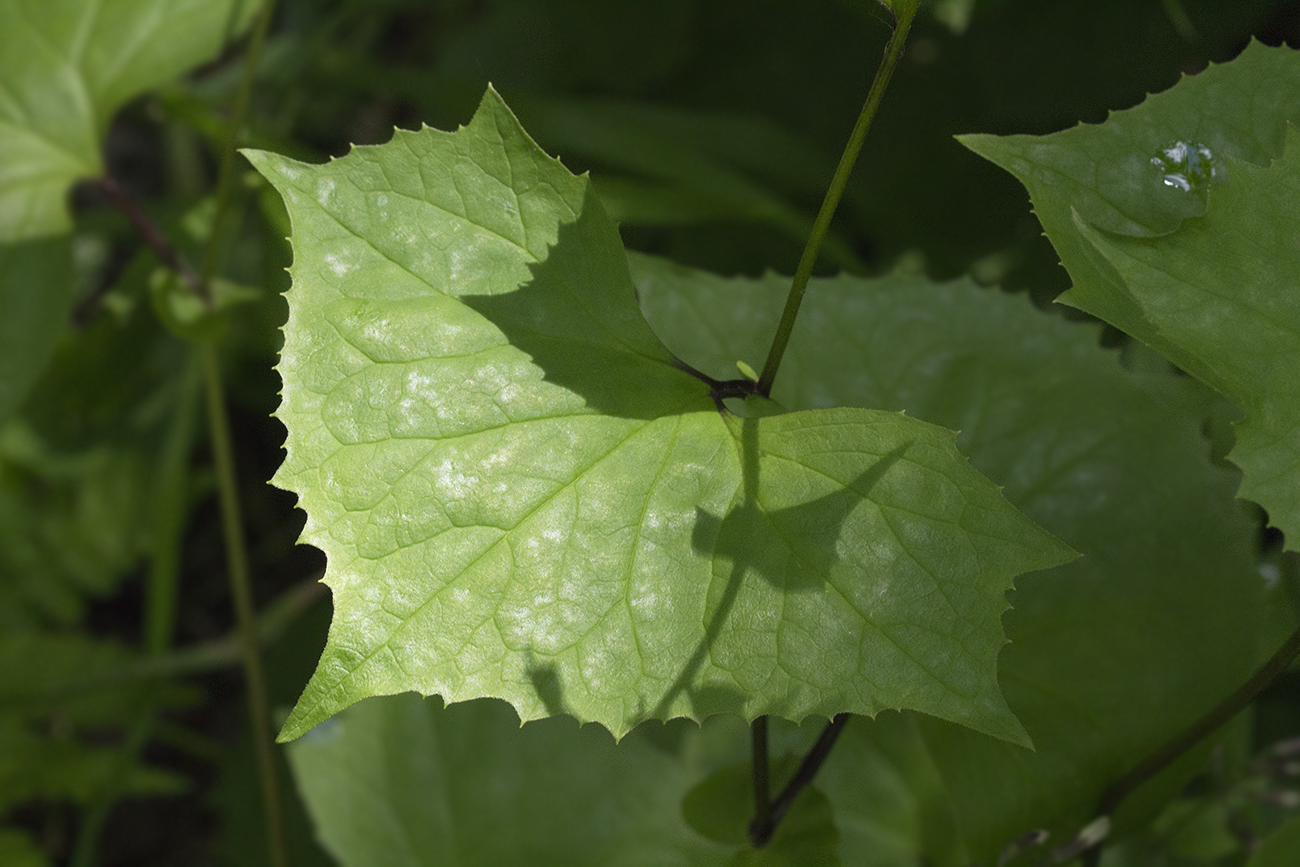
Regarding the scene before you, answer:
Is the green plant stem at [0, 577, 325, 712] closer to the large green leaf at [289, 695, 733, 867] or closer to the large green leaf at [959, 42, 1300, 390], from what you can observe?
the large green leaf at [289, 695, 733, 867]

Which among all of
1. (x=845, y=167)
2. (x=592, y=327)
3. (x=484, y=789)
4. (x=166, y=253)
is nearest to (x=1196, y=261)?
(x=845, y=167)

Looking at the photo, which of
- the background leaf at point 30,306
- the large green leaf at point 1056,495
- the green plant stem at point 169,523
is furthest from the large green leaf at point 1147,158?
the green plant stem at point 169,523

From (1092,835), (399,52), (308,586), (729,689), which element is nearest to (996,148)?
(729,689)

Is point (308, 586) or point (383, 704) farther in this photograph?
point (308, 586)

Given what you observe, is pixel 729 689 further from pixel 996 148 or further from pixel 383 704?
pixel 383 704

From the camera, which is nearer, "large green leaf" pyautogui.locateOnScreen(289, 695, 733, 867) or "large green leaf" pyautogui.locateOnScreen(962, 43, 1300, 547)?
"large green leaf" pyautogui.locateOnScreen(962, 43, 1300, 547)

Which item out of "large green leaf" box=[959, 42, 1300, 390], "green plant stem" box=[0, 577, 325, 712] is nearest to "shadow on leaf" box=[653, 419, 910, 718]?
"large green leaf" box=[959, 42, 1300, 390]
